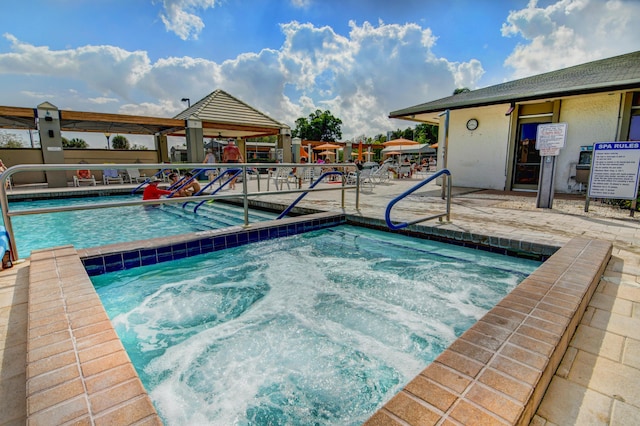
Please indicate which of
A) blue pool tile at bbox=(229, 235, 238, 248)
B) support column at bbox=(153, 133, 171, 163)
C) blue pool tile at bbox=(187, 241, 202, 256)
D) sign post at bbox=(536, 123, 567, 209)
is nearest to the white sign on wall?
sign post at bbox=(536, 123, 567, 209)

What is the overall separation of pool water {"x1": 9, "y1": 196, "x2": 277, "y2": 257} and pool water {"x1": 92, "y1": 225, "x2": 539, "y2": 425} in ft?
8.08

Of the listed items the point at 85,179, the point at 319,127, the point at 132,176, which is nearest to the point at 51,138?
the point at 85,179

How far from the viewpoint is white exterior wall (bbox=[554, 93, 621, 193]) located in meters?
7.51

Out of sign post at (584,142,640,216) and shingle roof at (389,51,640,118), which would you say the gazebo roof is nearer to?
shingle roof at (389,51,640,118)

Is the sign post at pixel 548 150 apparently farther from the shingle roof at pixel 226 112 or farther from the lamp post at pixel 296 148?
the lamp post at pixel 296 148

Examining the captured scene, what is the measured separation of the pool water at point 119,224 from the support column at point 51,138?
5.25 m

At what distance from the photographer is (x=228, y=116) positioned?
48.1 feet

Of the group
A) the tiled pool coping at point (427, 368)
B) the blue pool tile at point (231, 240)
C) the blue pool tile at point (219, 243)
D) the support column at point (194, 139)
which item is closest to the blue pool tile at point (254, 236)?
the blue pool tile at point (231, 240)

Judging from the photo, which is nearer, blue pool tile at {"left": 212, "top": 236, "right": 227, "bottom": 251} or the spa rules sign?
blue pool tile at {"left": 212, "top": 236, "right": 227, "bottom": 251}

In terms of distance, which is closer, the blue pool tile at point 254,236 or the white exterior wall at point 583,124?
the blue pool tile at point 254,236

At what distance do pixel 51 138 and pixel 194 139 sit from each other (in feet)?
16.0

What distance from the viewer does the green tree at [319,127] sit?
43.8 metres

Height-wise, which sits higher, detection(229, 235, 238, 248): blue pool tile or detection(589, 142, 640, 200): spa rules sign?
detection(589, 142, 640, 200): spa rules sign

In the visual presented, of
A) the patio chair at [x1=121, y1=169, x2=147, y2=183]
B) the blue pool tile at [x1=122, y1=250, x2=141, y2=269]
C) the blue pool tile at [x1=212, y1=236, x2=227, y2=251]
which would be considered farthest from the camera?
the patio chair at [x1=121, y1=169, x2=147, y2=183]
